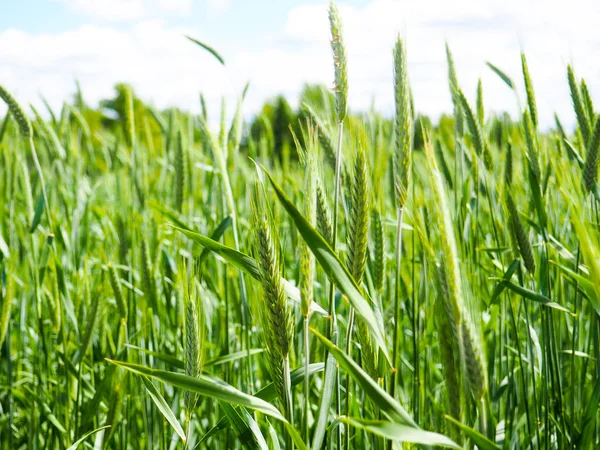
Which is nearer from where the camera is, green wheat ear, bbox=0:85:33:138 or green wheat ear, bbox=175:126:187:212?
green wheat ear, bbox=0:85:33:138

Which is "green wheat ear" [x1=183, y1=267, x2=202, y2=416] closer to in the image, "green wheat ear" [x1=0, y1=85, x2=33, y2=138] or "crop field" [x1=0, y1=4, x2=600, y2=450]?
"crop field" [x1=0, y1=4, x2=600, y2=450]

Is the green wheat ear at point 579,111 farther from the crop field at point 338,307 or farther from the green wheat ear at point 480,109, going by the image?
the green wheat ear at point 480,109

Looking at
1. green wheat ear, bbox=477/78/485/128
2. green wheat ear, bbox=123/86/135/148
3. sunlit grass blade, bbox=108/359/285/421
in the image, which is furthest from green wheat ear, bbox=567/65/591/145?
green wheat ear, bbox=123/86/135/148

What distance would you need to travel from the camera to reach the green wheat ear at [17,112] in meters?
1.57

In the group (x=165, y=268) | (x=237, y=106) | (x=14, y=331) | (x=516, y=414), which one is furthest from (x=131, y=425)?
(x=516, y=414)

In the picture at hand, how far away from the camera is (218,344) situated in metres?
1.73

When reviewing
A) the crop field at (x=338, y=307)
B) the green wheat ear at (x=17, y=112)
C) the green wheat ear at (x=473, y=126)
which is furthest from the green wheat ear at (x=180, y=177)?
the green wheat ear at (x=473, y=126)

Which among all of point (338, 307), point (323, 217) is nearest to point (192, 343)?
point (323, 217)

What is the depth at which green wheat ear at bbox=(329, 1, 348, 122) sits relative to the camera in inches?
33.7

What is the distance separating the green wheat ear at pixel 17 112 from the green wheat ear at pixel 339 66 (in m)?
1.01

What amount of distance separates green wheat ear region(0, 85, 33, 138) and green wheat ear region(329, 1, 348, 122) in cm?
101

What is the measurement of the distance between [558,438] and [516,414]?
0.35 meters

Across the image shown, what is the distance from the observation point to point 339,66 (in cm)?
86

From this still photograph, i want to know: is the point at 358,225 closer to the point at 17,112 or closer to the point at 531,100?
the point at 531,100
